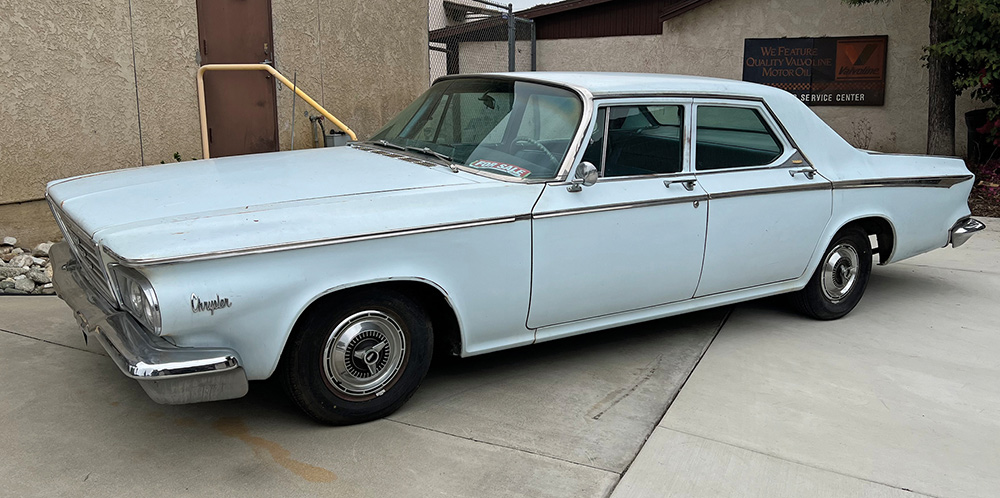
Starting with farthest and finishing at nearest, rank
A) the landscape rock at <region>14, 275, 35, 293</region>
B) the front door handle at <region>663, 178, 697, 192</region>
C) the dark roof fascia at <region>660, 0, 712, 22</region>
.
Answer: the dark roof fascia at <region>660, 0, 712, 22</region> < the landscape rock at <region>14, 275, 35, 293</region> < the front door handle at <region>663, 178, 697, 192</region>

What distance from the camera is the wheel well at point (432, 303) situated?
10.9 feet

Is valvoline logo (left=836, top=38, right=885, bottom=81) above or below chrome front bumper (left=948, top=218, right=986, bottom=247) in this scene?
above

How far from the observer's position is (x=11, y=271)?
555 cm

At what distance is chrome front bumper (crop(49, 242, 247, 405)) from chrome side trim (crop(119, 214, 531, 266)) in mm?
346

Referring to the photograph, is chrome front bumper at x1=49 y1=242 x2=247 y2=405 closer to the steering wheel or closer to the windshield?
the windshield

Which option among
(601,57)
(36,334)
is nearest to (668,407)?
(36,334)

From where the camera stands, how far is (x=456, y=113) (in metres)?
4.48

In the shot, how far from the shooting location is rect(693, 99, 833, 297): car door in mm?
4434

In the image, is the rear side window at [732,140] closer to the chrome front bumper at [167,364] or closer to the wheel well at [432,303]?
the wheel well at [432,303]

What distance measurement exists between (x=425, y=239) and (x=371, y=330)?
1.45 ft

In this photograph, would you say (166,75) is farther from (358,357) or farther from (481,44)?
(481,44)

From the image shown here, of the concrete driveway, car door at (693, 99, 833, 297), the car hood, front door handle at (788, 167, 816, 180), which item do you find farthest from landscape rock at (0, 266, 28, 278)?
front door handle at (788, 167, 816, 180)

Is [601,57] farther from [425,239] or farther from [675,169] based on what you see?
[425,239]

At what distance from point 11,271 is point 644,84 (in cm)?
437
